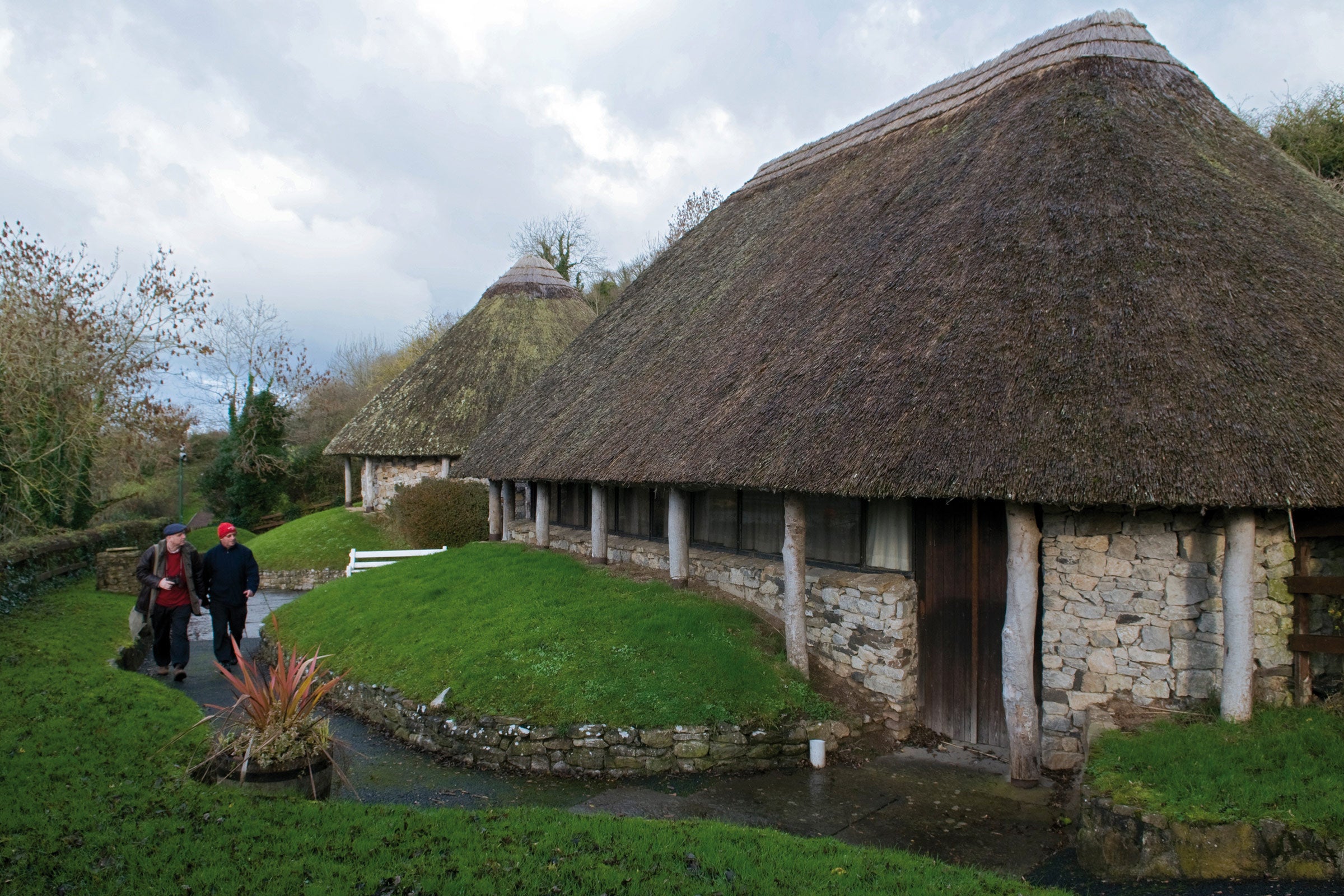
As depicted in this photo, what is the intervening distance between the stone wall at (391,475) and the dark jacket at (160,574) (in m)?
13.6

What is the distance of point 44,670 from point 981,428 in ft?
35.3

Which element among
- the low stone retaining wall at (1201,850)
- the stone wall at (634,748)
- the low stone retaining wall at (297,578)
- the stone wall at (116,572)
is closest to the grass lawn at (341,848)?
the low stone retaining wall at (1201,850)

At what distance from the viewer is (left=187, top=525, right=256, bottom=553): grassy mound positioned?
1130 inches

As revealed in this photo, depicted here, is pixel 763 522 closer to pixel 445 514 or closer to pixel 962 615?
pixel 962 615

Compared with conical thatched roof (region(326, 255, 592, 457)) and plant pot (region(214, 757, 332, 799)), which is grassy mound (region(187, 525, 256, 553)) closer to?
conical thatched roof (region(326, 255, 592, 457))

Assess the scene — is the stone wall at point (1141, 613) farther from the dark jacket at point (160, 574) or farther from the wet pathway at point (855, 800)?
the dark jacket at point (160, 574)

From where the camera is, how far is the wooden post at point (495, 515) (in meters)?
18.1

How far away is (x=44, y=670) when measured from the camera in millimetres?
9617

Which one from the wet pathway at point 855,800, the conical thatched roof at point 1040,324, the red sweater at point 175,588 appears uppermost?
the conical thatched roof at point 1040,324

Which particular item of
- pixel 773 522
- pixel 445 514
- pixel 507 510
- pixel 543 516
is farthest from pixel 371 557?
pixel 773 522

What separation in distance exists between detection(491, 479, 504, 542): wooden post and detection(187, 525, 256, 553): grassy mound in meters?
14.4

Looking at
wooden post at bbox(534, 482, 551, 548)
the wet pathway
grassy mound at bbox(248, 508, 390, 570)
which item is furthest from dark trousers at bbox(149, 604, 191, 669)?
grassy mound at bbox(248, 508, 390, 570)

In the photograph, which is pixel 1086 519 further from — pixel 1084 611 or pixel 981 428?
pixel 981 428

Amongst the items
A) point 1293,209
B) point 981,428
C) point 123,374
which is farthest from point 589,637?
point 123,374
